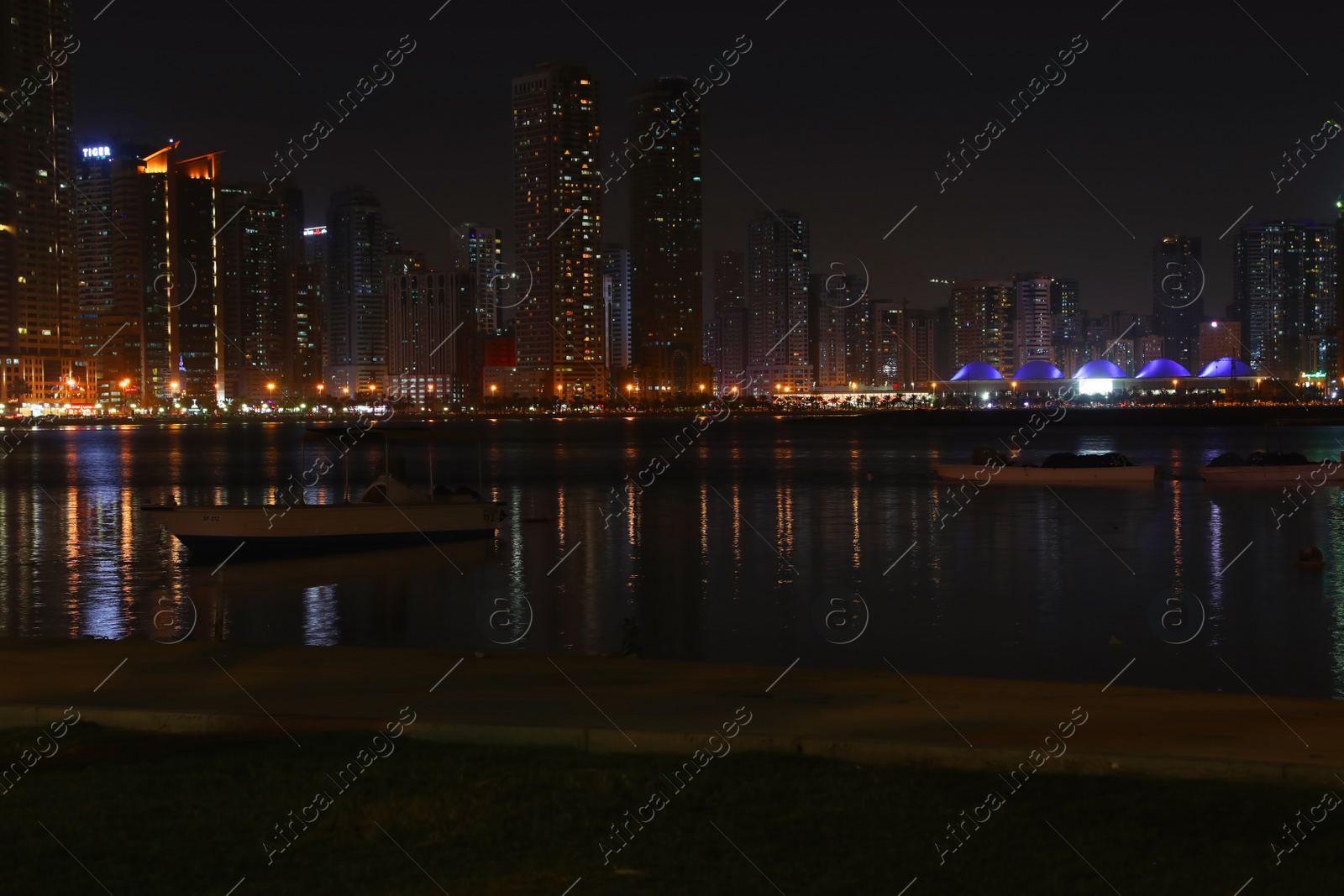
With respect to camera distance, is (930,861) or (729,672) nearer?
(930,861)

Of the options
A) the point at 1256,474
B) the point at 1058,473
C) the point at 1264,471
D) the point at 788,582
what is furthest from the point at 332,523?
the point at 1264,471

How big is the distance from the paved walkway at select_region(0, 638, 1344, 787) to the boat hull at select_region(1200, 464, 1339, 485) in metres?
47.9

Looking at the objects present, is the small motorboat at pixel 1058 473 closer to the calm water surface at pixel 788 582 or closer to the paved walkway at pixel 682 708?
the calm water surface at pixel 788 582

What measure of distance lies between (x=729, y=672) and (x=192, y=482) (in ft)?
183

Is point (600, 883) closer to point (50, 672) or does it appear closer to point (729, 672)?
point (729, 672)

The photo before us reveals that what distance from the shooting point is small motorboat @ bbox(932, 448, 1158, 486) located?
178 feet

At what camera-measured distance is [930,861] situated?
6.34 metres

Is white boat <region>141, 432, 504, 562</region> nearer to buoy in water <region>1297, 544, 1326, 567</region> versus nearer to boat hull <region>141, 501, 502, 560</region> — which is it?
boat hull <region>141, 501, 502, 560</region>

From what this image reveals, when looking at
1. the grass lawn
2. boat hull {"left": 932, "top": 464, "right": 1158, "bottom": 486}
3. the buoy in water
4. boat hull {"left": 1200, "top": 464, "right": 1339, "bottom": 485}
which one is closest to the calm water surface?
the buoy in water

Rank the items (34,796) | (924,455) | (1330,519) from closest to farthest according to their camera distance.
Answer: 1. (34,796)
2. (1330,519)
3. (924,455)

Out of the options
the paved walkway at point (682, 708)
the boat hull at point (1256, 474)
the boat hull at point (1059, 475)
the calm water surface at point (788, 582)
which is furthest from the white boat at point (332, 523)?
the boat hull at point (1256, 474)

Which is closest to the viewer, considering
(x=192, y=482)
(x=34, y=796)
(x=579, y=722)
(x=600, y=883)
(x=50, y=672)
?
(x=600, y=883)

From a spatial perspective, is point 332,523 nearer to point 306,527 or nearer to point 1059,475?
point 306,527

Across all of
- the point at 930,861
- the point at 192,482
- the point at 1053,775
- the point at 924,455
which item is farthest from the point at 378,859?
the point at 924,455
